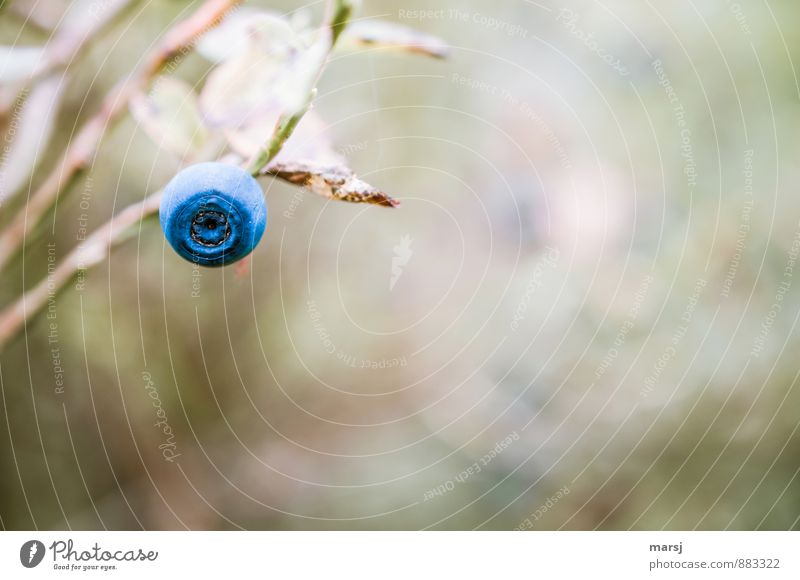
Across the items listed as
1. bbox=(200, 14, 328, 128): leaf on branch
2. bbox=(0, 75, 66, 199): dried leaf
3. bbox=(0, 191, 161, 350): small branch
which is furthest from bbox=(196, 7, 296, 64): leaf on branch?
bbox=(0, 75, 66, 199): dried leaf

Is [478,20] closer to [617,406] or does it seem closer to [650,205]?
[650,205]

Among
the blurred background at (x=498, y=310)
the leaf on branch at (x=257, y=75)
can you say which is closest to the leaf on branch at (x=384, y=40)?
the leaf on branch at (x=257, y=75)

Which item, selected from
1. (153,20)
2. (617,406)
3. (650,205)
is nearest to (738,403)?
(617,406)

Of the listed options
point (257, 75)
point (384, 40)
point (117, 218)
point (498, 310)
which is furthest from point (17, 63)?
point (498, 310)

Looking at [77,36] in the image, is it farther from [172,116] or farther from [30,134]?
[172,116]

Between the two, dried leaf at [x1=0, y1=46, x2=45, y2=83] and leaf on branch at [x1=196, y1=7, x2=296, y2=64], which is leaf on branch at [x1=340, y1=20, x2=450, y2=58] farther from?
dried leaf at [x1=0, y1=46, x2=45, y2=83]

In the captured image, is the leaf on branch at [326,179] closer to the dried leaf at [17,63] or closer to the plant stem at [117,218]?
the plant stem at [117,218]
